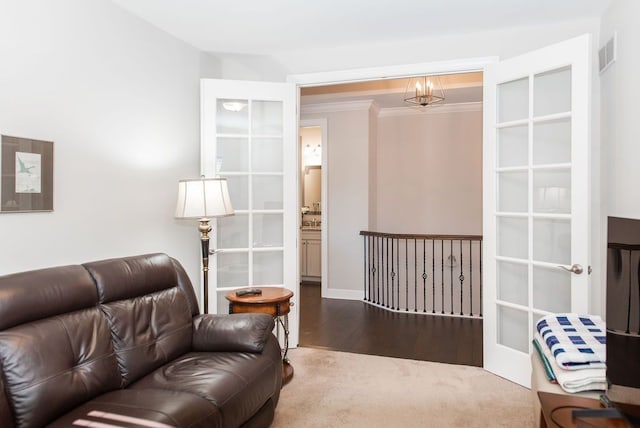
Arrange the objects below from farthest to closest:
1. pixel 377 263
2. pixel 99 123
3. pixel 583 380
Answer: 1. pixel 377 263
2. pixel 99 123
3. pixel 583 380

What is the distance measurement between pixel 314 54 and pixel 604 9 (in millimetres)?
2182

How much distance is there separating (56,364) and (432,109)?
5698 mm

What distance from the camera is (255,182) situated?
12.6 ft

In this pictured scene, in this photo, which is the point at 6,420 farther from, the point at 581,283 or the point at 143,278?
the point at 581,283

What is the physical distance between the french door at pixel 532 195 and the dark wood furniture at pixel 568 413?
3.96ft

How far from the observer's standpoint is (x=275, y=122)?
12.6ft

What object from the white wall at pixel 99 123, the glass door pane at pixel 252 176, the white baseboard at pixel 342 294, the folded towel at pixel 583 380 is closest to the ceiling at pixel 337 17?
the white wall at pixel 99 123

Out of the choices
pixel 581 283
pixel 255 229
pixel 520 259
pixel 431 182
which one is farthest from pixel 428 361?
pixel 431 182

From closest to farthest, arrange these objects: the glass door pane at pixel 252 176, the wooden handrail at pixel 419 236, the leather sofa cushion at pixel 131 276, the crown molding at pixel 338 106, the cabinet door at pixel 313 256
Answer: the leather sofa cushion at pixel 131 276
the glass door pane at pixel 252 176
the wooden handrail at pixel 419 236
the crown molding at pixel 338 106
the cabinet door at pixel 313 256

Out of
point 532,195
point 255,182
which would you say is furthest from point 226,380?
point 532,195

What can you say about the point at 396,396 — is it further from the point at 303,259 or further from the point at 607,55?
the point at 303,259

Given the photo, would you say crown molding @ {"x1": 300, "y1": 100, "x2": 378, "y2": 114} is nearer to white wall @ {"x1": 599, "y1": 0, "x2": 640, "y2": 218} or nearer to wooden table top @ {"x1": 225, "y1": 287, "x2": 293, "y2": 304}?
white wall @ {"x1": 599, "y1": 0, "x2": 640, "y2": 218}

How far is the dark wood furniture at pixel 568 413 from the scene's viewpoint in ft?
5.04

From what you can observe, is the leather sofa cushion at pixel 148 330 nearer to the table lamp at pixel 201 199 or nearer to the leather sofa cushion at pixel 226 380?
the leather sofa cushion at pixel 226 380
